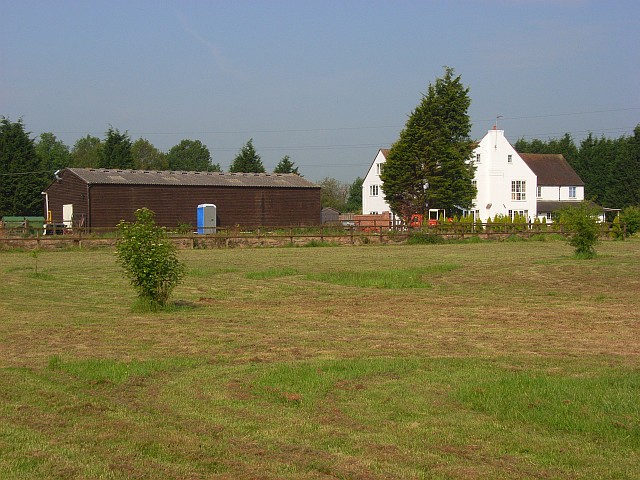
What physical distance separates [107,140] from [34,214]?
10.9 m

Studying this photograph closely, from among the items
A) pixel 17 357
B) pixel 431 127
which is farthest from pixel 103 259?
pixel 431 127

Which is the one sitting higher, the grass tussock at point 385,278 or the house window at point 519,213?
the house window at point 519,213

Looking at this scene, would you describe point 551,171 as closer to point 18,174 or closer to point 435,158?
point 435,158

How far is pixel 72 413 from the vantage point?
686 cm

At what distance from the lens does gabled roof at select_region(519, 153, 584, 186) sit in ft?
256

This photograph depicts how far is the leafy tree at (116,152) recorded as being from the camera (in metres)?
79.2

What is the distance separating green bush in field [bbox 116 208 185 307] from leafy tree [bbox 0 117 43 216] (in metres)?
64.6

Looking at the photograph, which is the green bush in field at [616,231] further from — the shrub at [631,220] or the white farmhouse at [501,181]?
the white farmhouse at [501,181]

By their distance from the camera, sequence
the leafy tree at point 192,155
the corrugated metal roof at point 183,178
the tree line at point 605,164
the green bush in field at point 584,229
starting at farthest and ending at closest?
the leafy tree at point 192,155 < the tree line at point 605,164 < the corrugated metal roof at point 183,178 < the green bush in field at point 584,229

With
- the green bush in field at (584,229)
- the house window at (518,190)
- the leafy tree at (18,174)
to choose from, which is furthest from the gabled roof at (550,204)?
the leafy tree at (18,174)

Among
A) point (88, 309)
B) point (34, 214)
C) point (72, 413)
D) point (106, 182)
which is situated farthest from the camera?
point (34, 214)

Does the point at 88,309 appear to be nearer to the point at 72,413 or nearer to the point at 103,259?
the point at 72,413

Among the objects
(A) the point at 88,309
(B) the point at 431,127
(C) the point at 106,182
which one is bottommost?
(A) the point at 88,309

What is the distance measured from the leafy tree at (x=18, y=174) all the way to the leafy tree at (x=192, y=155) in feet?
257
